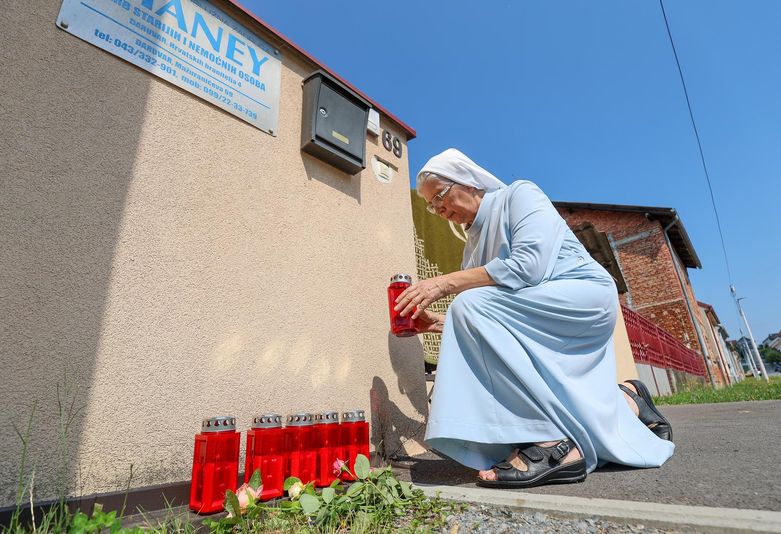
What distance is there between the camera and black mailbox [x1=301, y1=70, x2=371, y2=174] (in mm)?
2412

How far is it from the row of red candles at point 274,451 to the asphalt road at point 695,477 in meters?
0.36

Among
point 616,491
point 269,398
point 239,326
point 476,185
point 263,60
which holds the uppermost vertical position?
point 263,60

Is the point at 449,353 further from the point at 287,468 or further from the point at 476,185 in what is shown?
the point at 476,185

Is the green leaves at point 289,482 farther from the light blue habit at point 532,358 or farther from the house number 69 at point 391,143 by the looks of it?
the house number 69 at point 391,143

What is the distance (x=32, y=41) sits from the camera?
148cm

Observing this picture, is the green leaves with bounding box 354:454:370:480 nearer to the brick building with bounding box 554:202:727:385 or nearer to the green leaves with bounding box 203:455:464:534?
the green leaves with bounding box 203:455:464:534

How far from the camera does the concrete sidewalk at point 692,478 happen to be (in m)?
1.16

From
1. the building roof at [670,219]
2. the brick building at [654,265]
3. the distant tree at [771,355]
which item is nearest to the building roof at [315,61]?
the brick building at [654,265]

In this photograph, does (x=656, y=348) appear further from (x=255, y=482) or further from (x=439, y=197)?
(x=255, y=482)

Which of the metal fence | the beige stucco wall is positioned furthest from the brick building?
the beige stucco wall

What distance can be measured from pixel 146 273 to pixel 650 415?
255 centimetres

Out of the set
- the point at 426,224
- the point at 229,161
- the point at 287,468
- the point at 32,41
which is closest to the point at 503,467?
the point at 287,468

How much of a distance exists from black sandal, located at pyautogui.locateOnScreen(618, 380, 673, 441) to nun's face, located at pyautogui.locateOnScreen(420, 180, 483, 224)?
135 cm

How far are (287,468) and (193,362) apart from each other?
57cm
